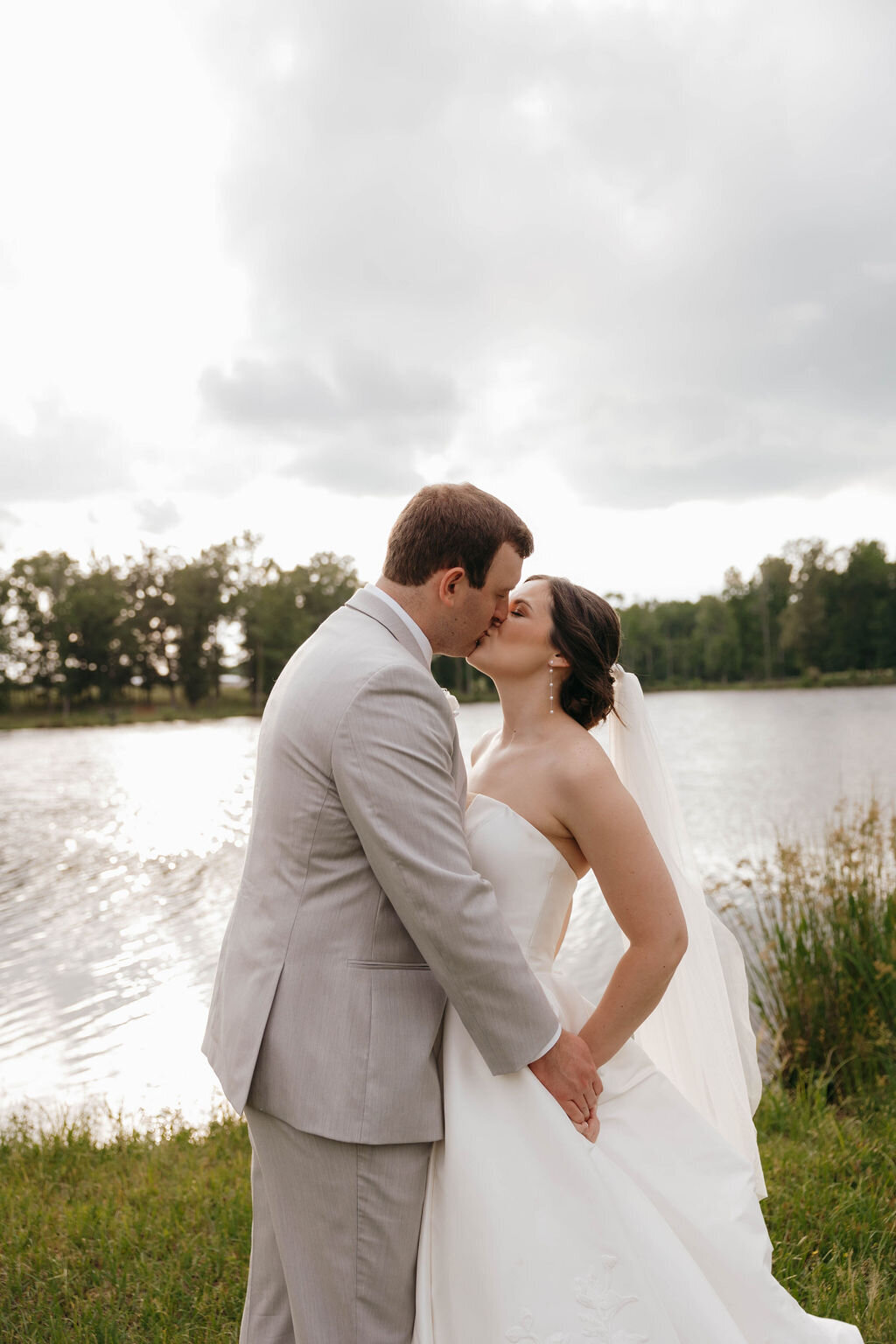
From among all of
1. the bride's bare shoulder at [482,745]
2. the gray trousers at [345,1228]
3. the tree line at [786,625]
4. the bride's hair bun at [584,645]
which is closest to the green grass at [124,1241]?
the gray trousers at [345,1228]

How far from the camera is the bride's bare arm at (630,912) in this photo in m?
2.48

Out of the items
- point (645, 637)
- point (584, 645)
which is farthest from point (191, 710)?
point (584, 645)

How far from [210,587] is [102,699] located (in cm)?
1123

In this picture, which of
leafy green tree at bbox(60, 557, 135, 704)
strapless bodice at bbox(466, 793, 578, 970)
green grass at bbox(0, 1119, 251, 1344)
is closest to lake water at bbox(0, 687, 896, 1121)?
green grass at bbox(0, 1119, 251, 1344)

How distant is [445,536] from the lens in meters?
2.26

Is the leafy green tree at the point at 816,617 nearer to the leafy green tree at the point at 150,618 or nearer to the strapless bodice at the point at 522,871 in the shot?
the leafy green tree at the point at 150,618

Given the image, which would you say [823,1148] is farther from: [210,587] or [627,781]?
[210,587]

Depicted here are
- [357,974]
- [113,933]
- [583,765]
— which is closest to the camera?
[357,974]

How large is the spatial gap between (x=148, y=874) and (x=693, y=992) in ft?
41.5

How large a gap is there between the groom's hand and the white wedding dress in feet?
0.12

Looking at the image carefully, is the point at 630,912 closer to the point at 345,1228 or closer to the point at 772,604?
the point at 345,1228

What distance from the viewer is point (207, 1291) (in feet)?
11.2

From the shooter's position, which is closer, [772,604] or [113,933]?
[113,933]

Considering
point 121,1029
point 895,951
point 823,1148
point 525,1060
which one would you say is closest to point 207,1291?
point 525,1060
